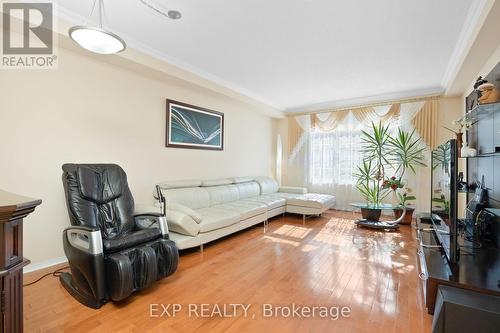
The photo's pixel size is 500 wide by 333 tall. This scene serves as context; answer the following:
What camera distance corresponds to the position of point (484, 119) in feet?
8.68

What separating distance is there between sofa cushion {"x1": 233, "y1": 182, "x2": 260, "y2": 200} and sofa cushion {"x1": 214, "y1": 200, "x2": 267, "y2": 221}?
38 centimetres

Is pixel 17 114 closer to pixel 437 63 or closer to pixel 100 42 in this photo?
pixel 100 42

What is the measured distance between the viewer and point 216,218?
3.33 metres

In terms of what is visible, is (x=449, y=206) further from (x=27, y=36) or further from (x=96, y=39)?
(x=27, y=36)

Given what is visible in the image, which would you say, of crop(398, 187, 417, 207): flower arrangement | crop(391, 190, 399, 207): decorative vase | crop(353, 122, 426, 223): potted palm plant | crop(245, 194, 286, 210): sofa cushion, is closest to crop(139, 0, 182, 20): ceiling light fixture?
crop(245, 194, 286, 210): sofa cushion

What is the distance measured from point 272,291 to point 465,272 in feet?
5.10

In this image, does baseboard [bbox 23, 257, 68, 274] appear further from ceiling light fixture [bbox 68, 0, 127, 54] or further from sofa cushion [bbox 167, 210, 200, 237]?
ceiling light fixture [bbox 68, 0, 127, 54]

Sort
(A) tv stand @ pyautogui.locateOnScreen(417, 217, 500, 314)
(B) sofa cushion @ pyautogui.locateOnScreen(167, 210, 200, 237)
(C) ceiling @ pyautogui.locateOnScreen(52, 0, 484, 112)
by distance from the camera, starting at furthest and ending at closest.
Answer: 1. (B) sofa cushion @ pyautogui.locateOnScreen(167, 210, 200, 237)
2. (C) ceiling @ pyautogui.locateOnScreen(52, 0, 484, 112)
3. (A) tv stand @ pyautogui.locateOnScreen(417, 217, 500, 314)

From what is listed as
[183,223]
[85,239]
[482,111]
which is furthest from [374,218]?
[85,239]

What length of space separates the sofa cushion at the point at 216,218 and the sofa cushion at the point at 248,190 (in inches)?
39.1

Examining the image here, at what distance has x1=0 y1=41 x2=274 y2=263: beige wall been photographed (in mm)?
2447

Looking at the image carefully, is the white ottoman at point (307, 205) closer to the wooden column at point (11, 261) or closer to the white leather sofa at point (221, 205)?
Answer: the white leather sofa at point (221, 205)

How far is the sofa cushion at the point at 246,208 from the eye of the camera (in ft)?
12.6

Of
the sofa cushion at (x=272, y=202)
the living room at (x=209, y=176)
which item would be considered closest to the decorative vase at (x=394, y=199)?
the living room at (x=209, y=176)
